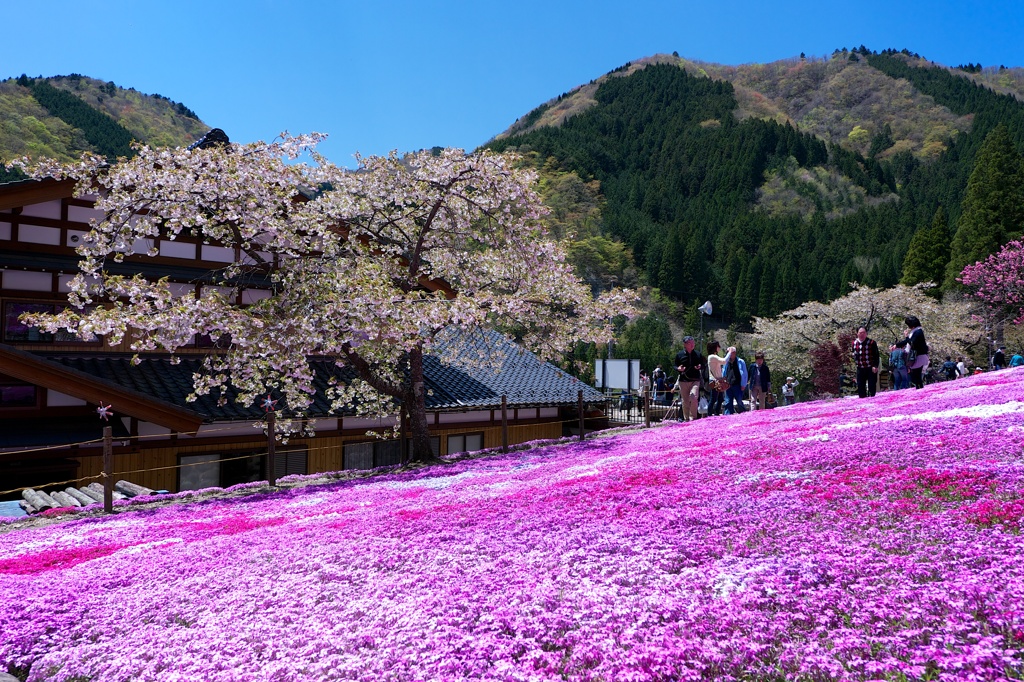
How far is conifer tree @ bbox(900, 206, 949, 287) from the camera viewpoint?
224ft

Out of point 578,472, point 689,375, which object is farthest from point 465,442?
point 578,472

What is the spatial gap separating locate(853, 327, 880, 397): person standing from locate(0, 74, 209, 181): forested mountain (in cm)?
4934

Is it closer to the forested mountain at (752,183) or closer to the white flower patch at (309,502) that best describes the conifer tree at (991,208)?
the forested mountain at (752,183)

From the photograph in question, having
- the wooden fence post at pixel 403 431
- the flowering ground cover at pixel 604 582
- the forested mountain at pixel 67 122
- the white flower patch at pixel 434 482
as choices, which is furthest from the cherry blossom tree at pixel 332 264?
the forested mountain at pixel 67 122

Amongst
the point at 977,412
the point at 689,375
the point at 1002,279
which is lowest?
the point at 977,412

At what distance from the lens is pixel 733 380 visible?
70.1 ft

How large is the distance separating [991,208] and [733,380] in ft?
181

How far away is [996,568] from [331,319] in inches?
516

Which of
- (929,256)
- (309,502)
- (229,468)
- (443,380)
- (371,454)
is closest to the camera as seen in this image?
(309,502)

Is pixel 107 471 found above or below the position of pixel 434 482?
above

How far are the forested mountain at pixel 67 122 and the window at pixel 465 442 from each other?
39122mm

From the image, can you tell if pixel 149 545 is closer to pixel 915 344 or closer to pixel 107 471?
pixel 107 471

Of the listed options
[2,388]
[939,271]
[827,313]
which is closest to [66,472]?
[2,388]

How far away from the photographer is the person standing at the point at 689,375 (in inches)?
797
